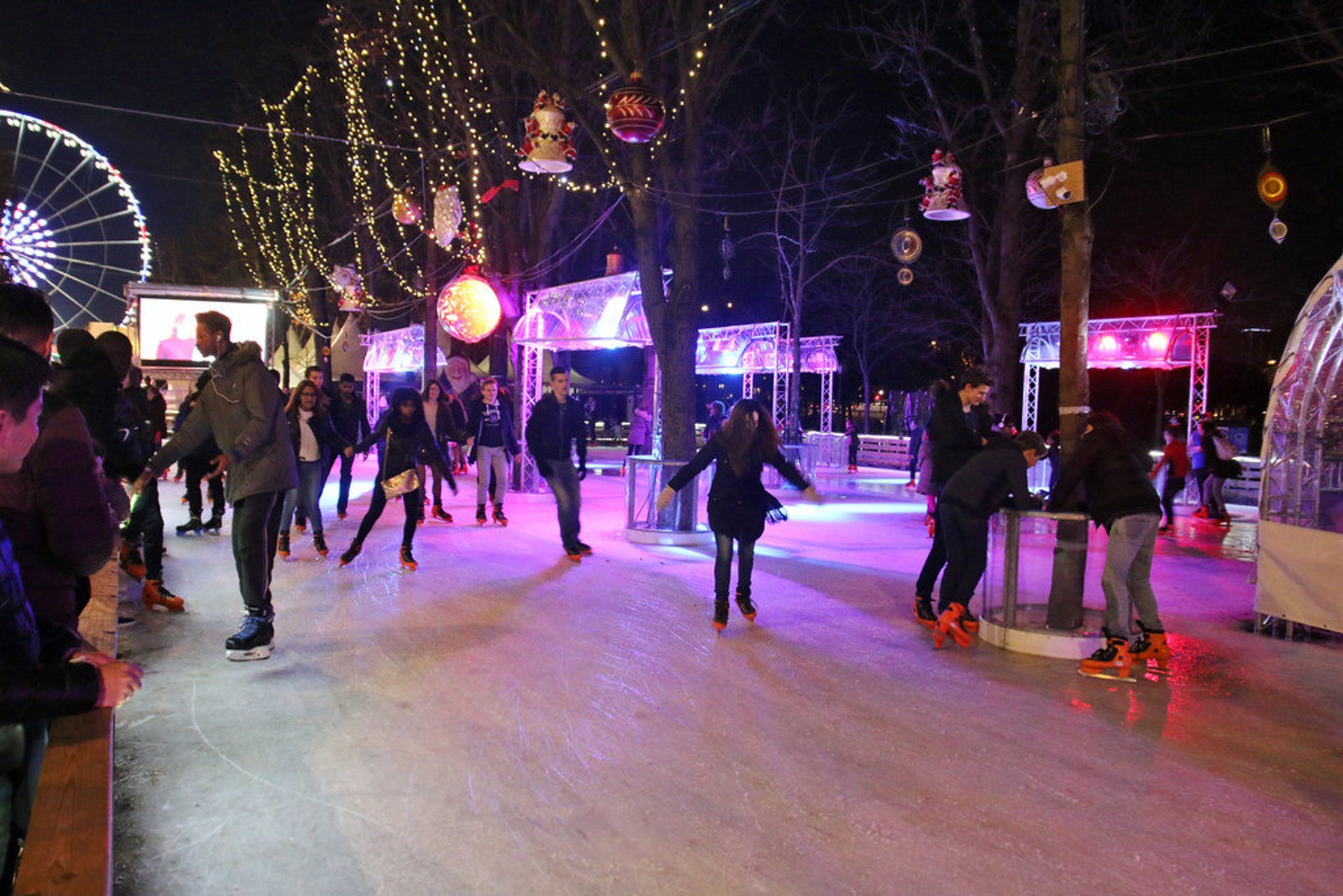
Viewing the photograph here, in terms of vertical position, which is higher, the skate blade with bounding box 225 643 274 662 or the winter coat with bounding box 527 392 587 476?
the winter coat with bounding box 527 392 587 476

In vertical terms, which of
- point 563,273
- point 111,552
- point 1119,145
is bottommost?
point 111,552

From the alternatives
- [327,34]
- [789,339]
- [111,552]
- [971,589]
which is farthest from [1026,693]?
[327,34]

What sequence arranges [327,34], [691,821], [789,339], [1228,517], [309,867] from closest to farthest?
[309,867], [691,821], [1228,517], [789,339], [327,34]

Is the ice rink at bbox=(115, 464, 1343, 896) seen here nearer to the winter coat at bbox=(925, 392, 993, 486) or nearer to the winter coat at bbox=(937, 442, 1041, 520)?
the winter coat at bbox=(937, 442, 1041, 520)

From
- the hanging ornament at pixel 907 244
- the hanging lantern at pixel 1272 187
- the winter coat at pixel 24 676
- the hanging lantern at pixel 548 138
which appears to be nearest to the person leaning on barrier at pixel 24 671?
the winter coat at pixel 24 676

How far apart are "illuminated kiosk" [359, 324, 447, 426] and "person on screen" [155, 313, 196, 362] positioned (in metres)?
6.95

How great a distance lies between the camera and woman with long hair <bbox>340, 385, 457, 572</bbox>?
826 centimetres

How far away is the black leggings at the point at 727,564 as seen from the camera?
650 cm

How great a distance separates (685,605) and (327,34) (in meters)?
23.5

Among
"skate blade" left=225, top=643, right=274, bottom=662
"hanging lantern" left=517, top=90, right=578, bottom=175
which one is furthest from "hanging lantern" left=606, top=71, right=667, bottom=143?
"skate blade" left=225, top=643, right=274, bottom=662

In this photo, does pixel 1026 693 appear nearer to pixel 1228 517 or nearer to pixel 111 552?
pixel 111 552

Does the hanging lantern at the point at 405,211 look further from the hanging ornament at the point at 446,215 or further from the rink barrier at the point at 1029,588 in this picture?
the rink barrier at the point at 1029,588

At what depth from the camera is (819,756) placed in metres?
4.15

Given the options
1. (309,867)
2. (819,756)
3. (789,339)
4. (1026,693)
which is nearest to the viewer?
(309,867)
